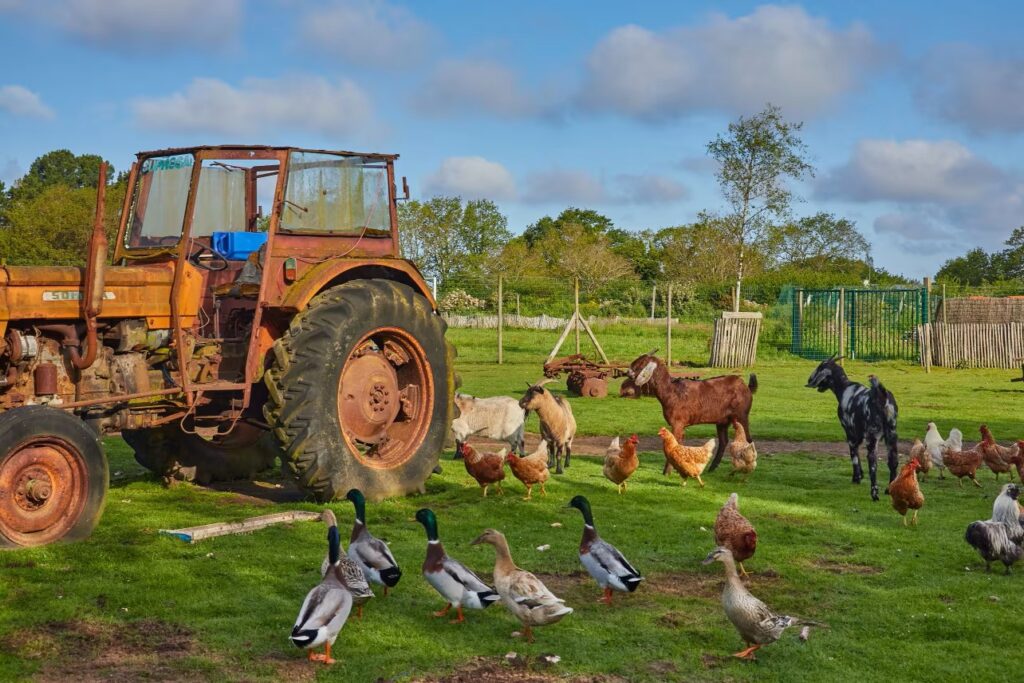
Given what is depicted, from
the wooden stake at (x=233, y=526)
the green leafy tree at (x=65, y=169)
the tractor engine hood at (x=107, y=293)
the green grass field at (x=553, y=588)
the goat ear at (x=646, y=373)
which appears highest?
the green leafy tree at (x=65, y=169)

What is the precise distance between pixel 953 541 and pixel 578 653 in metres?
4.75

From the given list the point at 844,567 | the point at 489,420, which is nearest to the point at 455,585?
the point at 844,567

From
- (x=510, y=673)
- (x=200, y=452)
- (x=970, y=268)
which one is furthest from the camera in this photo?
(x=970, y=268)

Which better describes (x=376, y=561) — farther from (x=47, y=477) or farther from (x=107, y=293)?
(x=107, y=293)

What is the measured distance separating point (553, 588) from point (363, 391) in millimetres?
3785

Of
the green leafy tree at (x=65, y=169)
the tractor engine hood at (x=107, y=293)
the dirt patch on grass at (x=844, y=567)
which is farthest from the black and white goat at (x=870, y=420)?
the green leafy tree at (x=65, y=169)

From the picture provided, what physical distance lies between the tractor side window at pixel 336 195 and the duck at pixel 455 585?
4.86m

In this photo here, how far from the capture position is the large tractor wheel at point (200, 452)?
11.7m

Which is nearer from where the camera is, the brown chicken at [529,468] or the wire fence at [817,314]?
the brown chicken at [529,468]

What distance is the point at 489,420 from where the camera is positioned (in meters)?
13.7

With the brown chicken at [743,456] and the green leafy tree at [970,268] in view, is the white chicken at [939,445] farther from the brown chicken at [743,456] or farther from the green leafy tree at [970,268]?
the green leafy tree at [970,268]

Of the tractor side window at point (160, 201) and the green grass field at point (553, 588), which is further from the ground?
the tractor side window at point (160, 201)

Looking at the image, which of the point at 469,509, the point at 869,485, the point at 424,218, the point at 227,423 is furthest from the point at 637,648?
the point at 424,218

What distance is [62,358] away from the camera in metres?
9.60
